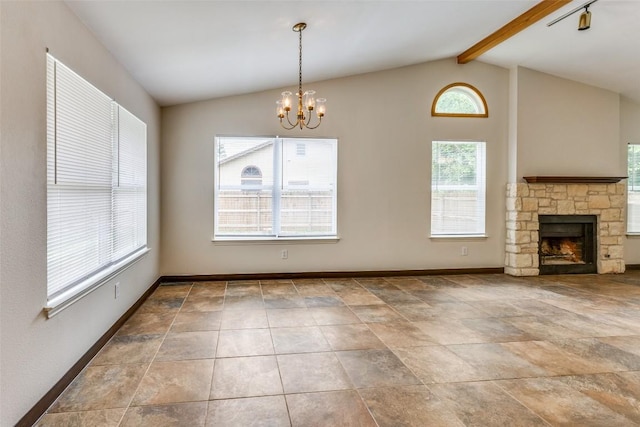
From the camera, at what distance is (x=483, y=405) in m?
2.31

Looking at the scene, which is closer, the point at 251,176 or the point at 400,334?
the point at 400,334

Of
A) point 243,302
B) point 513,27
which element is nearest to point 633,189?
point 513,27

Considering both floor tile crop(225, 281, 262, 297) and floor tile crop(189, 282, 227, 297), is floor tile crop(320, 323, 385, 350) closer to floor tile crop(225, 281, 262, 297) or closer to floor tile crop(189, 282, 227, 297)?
floor tile crop(225, 281, 262, 297)

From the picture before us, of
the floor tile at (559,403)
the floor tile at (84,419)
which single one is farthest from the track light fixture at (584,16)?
the floor tile at (84,419)

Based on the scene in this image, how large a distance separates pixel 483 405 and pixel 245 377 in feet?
4.93

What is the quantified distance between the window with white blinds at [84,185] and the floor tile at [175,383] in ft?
2.46

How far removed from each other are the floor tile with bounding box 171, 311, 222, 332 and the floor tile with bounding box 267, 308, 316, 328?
525 millimetres

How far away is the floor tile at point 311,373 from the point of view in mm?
2529

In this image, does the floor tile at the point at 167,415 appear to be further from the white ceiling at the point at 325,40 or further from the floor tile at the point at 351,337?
the white ceiling at the point at 325,40

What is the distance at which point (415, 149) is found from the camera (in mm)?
5969

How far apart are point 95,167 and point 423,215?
14.6 ft

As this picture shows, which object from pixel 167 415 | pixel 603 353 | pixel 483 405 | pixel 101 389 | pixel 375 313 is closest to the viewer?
pixel 167 415

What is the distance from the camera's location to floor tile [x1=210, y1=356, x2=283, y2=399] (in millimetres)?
2461

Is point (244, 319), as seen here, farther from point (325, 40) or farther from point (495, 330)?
point (325, 40)
